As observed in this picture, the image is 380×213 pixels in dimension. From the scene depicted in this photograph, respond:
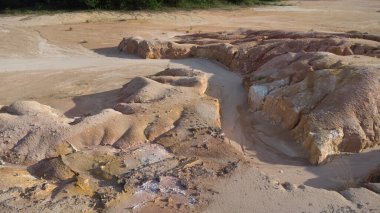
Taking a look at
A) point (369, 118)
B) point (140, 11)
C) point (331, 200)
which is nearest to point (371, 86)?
point (369, 118)

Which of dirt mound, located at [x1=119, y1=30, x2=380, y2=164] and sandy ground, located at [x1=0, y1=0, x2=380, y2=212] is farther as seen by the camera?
dirt mound, located at [x1=119, y1=30, x2=380, y2=164]

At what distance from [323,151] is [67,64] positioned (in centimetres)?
702

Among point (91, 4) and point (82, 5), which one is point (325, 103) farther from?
point (82, 5)

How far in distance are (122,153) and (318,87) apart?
319 centimetres

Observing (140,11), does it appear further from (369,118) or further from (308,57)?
(369,118)

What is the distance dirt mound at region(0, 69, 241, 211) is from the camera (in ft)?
16.0

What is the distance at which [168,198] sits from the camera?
4.87 meters

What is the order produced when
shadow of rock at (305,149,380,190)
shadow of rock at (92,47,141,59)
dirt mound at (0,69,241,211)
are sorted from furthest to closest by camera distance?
shadow of rock at (92,47,141,59), shadow of rock at (305,149,380,190), dirt mound at (0,69,241,211)

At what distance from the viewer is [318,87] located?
6.99 metres

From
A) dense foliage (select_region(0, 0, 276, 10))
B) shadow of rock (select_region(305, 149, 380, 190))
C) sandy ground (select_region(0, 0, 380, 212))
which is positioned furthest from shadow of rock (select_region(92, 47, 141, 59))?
shadow of rock (select_region(305, 149, 380, 190))

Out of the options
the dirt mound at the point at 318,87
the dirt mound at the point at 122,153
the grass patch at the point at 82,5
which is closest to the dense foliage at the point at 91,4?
the grass patch at the point at 82,5

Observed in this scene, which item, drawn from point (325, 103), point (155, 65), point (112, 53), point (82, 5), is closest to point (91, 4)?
point (82, 5)

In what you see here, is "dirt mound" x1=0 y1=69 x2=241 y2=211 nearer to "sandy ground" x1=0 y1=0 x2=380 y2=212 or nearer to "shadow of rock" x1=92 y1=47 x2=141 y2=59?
"sandy ground" x1=0 y1=0 x2=380 y2=212

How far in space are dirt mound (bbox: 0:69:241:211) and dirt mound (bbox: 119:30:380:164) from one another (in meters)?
1.11
